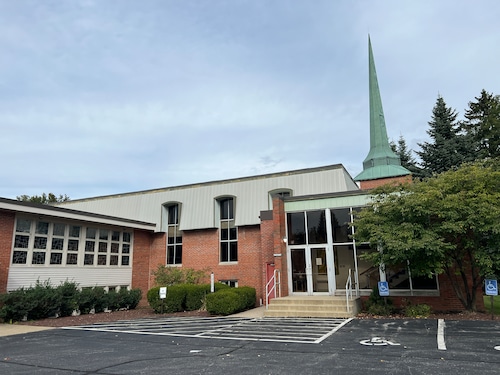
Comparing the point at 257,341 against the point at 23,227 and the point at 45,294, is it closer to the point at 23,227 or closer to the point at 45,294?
the point at 45,294

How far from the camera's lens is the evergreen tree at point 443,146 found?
2722 centimetres

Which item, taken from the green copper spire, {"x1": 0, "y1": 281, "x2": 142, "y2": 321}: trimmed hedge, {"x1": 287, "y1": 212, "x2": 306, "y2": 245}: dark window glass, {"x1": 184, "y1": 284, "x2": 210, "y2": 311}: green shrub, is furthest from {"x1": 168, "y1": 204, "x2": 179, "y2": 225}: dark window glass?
the green copper spire

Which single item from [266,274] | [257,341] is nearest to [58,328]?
[257,341]

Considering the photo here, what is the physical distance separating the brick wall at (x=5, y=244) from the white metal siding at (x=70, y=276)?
0.24 metres

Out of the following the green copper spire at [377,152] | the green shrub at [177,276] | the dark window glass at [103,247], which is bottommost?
the green shrub at [177,276]

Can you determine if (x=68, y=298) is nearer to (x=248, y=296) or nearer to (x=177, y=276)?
(x=177, y=276)

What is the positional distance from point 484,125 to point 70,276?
31474mm

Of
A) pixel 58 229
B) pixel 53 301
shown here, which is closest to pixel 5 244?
pixel 58 229

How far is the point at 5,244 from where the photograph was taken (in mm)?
14188

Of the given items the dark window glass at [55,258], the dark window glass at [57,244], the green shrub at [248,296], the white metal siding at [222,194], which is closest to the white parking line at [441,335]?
the green shrub at [248,296]

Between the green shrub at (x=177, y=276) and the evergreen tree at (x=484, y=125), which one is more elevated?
the evergreen tree at (x=484, y=125)

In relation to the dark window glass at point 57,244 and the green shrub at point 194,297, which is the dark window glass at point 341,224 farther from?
the dark window glass at point 57,244

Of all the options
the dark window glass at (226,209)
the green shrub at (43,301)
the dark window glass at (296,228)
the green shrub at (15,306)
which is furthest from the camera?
the dark window glass at (226,209)

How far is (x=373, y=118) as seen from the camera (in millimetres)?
28234
